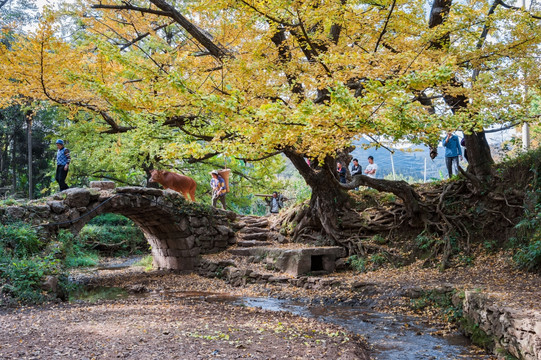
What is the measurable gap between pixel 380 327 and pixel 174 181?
8893mm

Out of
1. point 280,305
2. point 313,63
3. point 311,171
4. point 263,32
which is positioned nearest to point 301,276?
point 280,305

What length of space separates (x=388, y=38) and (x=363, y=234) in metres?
4.94

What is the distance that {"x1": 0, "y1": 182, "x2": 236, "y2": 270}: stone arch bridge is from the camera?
9.80 meters

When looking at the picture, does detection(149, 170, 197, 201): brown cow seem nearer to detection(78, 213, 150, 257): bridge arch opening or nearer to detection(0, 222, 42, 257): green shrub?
detection(0, 222, 42, 257): green shrub

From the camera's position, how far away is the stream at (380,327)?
532 cm

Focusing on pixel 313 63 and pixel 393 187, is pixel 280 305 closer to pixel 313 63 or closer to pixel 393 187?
pixel 393 187

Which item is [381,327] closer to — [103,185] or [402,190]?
[402,190]

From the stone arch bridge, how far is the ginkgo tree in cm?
235

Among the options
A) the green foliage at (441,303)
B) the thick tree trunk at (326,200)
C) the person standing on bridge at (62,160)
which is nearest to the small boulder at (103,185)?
the person standing on bridge at (62,160)

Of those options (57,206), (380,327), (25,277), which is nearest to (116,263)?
(57,206)

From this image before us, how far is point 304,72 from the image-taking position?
27.8 feet

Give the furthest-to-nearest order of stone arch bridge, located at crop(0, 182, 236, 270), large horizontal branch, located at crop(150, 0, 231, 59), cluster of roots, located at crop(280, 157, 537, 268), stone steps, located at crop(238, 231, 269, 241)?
stone steps, located at crop(238, 231, 269, 241), stone arch bridge, located at crop(0, 182, 236, 270), cluster of roots, located at crop(280, 157, 537, 268), large horizontal branch, located at crop(150, 0, 231, 59)

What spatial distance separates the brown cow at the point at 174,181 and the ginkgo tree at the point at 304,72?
12.0 ft

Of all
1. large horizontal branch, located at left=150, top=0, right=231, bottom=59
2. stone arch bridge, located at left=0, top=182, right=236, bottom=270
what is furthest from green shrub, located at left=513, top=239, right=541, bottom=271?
stone arch bridge, located at left=0, top=182, right=236, bottom=270
